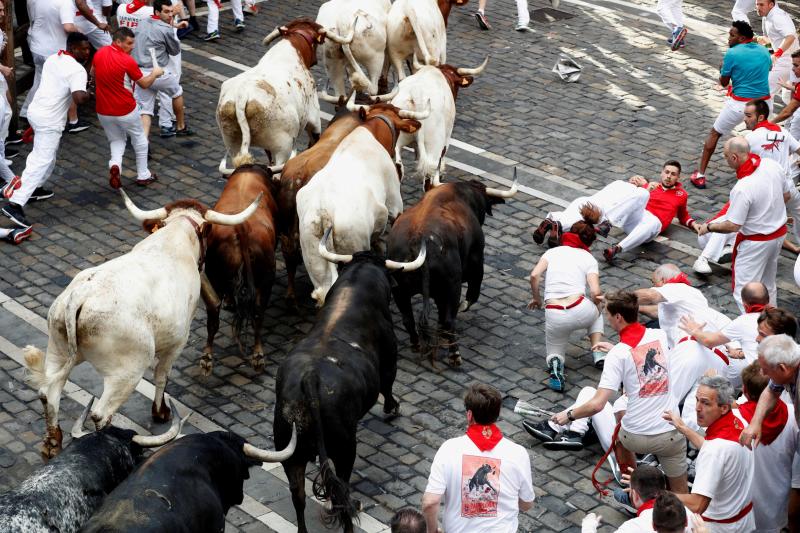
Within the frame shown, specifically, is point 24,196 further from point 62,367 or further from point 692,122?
point 692,122

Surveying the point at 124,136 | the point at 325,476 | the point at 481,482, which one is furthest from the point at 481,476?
the point at 124,136

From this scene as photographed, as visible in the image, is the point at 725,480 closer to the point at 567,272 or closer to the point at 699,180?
the point at 567,272

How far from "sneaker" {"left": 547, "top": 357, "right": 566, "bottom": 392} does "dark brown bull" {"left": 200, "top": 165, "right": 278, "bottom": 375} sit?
290cm

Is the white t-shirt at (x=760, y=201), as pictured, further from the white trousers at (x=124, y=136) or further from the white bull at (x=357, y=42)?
the white trousers at (x=124, y=136)

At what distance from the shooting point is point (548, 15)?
21.0m

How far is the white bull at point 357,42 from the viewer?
15.9m

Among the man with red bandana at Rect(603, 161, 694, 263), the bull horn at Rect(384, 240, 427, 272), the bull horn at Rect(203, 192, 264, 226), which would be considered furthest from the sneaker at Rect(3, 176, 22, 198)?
the man with red bandana at Rect(603, 161, 694, 263)

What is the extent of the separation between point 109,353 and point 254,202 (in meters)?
2.18

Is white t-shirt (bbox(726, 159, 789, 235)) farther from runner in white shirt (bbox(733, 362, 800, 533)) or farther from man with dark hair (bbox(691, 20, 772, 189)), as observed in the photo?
runner in white shirt (bbox(733, 362, 800, 533))

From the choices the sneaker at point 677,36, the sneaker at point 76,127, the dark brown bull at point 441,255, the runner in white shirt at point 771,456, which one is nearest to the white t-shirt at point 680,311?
the runner in white shirt at point 771,456

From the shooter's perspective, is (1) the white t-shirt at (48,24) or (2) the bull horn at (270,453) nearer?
(2) the bull horn at (270,453)

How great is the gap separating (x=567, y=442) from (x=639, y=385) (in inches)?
49.4

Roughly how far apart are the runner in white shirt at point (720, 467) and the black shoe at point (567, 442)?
2036 millimetres

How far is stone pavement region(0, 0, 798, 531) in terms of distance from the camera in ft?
32.8
